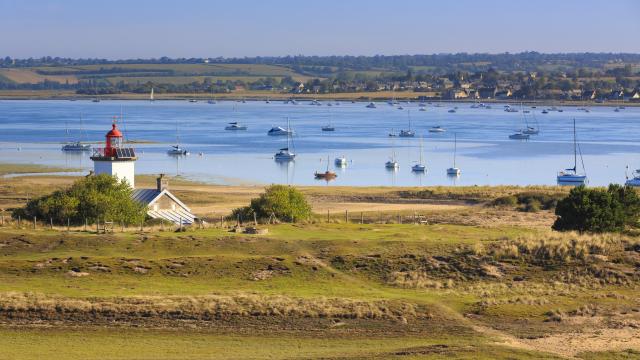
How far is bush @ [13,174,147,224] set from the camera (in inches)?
1597

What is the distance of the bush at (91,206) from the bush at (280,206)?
4.55 m

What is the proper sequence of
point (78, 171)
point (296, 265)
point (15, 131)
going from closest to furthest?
point (296, 265), point (78, 171), point (15, 131)

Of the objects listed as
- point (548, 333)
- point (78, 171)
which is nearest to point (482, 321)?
point (548, 333)

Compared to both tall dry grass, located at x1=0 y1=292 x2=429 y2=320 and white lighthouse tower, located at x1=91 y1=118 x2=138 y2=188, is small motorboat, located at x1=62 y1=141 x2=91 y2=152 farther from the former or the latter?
tall dry grass, located at x1=0 y1=292 x2=429 y2=320

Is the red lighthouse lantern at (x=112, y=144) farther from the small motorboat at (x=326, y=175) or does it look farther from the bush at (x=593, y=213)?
the small motorboat at (x=326, y=175)

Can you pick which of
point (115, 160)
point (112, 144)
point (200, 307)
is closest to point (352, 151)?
point (112, 144)

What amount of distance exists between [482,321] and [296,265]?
22.4 ft

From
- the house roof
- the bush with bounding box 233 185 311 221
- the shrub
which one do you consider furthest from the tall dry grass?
the shrub

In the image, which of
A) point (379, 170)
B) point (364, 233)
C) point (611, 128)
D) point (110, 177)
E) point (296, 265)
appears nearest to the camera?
point (296, 265)

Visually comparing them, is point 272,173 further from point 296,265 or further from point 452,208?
point 296,265

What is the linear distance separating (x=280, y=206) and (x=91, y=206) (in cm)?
704

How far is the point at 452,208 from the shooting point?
209 ft

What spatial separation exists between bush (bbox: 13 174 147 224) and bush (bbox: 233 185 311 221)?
14.9 ft

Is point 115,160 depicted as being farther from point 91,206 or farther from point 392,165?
point 392,165
